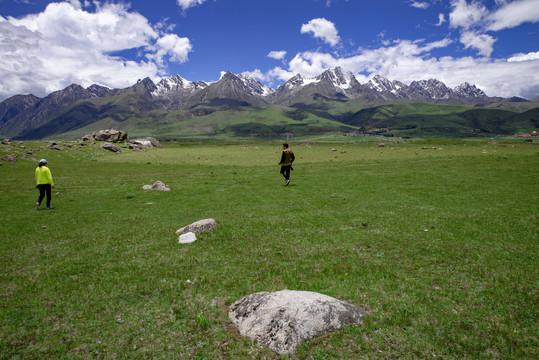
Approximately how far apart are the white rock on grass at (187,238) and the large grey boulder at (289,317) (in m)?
7.00

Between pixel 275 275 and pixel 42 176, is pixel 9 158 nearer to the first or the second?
pixel 42 176

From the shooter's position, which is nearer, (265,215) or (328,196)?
(265,215)

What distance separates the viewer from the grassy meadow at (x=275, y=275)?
23.2 feet

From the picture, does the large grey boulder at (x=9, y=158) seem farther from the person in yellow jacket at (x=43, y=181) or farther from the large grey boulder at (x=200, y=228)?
the large grey boulder at (x=200, y=228)

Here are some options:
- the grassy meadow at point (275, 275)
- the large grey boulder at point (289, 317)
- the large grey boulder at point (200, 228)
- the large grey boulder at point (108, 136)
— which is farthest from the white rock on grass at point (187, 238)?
the large grey boulder at point (108, 136)

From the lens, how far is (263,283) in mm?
9945

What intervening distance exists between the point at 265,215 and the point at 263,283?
9196 millimetres

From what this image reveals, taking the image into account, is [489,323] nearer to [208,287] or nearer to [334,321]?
[334,321]

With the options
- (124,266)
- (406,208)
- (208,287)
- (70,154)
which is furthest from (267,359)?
(70,154)

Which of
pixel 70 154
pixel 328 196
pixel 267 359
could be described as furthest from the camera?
pixel 70 154

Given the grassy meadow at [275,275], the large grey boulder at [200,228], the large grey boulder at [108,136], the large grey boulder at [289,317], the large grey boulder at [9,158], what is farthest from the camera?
the large grey boulder at [108,136]

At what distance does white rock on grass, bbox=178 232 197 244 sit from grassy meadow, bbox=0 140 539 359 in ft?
1.34

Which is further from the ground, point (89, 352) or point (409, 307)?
point (409, 307)

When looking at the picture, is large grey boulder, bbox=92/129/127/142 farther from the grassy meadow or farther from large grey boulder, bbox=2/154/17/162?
the grassy meadow
